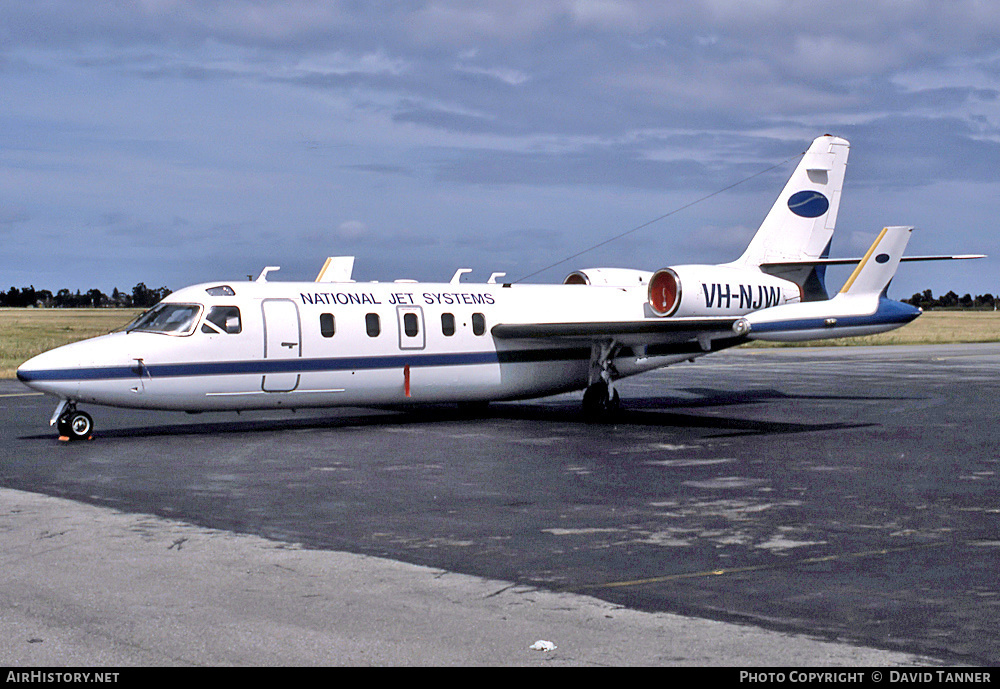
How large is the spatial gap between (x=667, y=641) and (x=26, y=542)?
6.35 m

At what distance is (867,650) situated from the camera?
7.20m

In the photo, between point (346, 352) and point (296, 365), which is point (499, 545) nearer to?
point (296, 365)

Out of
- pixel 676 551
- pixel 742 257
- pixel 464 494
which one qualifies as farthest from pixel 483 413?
pixel 676 551

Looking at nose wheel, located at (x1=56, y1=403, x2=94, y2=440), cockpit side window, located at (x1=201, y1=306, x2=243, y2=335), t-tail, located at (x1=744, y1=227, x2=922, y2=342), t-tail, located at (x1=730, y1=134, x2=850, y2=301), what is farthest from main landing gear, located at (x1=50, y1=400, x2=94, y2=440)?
t-tail, located at (x1=730, y1=134, x2=850, y2=301)

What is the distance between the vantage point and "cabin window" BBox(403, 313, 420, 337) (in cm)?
2173

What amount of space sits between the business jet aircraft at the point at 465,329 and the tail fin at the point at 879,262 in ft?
0.08

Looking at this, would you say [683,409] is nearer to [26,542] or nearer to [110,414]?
[110,414]

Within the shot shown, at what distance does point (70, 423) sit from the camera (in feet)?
62.0

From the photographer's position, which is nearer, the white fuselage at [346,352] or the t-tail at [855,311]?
the white fuselage at [346,352]

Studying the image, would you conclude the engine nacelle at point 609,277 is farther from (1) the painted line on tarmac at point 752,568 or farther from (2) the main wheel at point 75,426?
(1) the painted line on tarmac at point 752,568

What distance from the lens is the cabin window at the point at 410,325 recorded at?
21.7m

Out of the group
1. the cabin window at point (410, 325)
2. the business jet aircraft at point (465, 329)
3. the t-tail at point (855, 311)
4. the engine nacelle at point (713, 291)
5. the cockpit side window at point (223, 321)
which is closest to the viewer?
the business jet aircraft at point (465, 329)

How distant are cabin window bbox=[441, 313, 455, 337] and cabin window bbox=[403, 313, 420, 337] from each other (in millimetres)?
601

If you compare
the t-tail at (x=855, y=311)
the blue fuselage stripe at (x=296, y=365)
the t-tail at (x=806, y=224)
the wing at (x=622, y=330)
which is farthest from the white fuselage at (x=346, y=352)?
the t-tail at (x=855, y=311)
